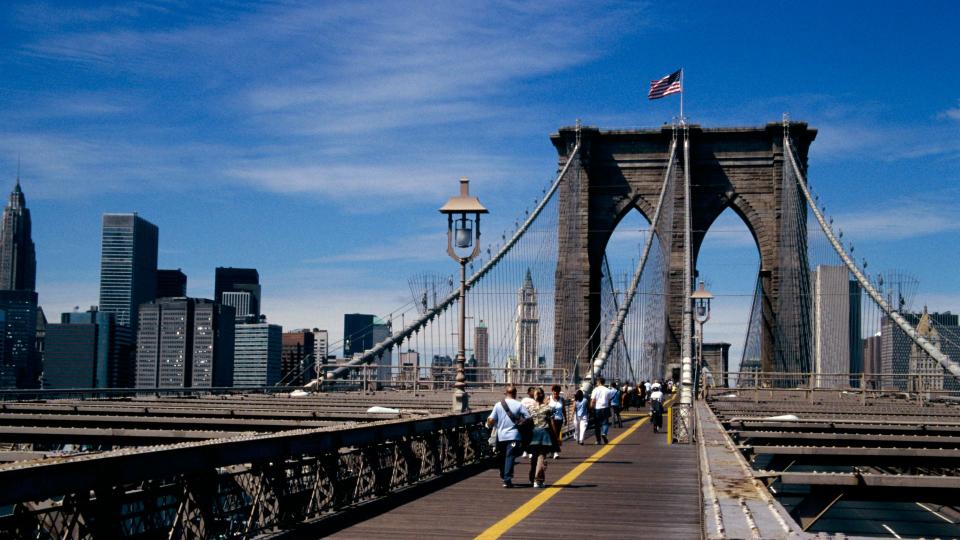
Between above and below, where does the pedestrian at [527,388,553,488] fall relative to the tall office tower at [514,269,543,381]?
below

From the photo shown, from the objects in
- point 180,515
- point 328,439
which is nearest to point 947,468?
point 328,439

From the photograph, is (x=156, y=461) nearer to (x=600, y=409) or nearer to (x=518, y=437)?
(x=518, y=437)

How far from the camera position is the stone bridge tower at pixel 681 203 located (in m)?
77.4

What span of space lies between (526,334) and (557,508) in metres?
52.9

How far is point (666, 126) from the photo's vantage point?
3127 inches

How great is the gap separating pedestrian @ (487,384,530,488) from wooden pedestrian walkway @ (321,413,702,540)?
0.31 metres

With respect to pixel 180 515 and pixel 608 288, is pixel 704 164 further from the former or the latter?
pixel 180 515

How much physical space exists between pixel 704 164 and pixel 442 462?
211 feet

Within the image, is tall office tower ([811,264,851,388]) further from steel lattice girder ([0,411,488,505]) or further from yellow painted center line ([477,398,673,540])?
steel lattice girder ([0,411,488,505])

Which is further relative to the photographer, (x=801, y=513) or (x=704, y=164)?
(x=704, y=164)

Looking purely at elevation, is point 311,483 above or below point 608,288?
below

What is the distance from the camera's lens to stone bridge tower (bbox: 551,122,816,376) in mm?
77375

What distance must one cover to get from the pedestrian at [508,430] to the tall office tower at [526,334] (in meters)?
35.2

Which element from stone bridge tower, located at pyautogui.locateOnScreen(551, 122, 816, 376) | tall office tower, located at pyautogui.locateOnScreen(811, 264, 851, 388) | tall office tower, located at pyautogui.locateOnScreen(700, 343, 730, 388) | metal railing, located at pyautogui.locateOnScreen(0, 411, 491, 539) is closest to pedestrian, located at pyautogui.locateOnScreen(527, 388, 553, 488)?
metal railing, located at pyautogui.locateOnScreen(0, 411, 491, 539)
